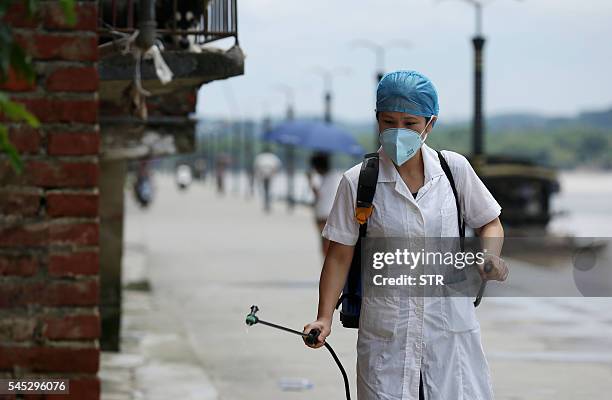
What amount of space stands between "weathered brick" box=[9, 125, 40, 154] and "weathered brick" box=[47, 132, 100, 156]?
44mm

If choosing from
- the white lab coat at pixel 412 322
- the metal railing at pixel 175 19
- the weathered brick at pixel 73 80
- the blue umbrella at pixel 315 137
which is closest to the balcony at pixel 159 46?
the metal railing at pixel 175 19

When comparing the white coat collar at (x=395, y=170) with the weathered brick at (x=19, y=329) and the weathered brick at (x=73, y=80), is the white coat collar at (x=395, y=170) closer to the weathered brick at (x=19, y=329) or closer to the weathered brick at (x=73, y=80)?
the weathered brick at (x=73, y=80)

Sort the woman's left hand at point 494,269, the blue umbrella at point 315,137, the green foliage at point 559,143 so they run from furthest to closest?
the green foliage at point 559,143 → the blue umbrella at point 315,137 → the woman's left hand at point 494,269

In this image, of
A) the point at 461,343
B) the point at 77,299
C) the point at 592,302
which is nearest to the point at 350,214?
the point at 461,343

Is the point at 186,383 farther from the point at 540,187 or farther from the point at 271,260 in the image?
the point at 540,187

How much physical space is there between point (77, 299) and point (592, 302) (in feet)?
43.1

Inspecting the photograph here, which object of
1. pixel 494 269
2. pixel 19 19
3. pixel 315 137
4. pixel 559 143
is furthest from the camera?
pixel 559 143

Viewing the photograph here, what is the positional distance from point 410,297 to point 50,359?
1295 mm

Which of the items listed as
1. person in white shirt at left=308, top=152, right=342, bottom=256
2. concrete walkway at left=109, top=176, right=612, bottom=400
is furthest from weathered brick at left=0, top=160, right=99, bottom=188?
person in white shirt at left=308, top=152, right=342, bottom=256

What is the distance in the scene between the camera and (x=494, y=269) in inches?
185

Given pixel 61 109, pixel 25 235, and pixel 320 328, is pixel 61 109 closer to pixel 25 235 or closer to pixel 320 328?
pixel 25 235

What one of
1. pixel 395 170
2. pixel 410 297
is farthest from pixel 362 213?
pixel 410 297

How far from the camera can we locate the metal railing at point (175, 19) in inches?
292

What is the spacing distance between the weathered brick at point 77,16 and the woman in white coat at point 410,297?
3.38 feet
